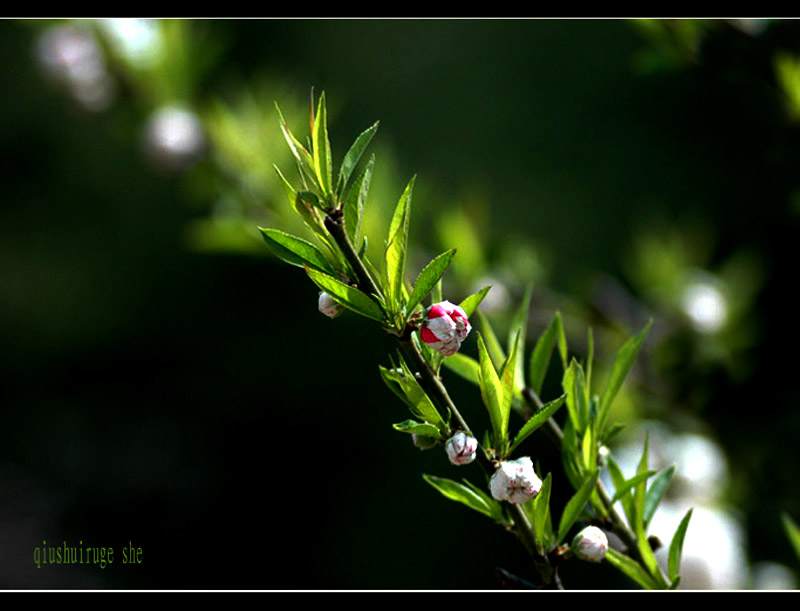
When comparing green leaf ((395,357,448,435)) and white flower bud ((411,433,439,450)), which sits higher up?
green leaf ((395,357,448,435))

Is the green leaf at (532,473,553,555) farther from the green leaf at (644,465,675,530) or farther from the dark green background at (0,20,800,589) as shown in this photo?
the dark green background at (0,20,800,589)

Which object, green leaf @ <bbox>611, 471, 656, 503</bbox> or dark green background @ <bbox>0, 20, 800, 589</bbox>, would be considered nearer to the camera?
green leaf @ <bbox>611, 471, 656, 503</bbox>

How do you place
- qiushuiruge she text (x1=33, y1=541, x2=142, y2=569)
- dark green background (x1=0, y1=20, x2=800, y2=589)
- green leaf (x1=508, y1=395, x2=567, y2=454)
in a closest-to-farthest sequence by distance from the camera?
green leaf (x1=508, y1=395, x2=567, y2=454)
qiushuiruge she text (x1=33, y1=541, x2=142, y2=569)
dark green background (x1=0, y1=20, x2=800, y2=589)

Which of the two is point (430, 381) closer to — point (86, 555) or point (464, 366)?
point (464, 366)

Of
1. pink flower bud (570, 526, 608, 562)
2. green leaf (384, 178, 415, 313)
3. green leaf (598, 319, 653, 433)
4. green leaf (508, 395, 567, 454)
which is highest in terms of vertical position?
green leaf (384, 178, 415, 313)

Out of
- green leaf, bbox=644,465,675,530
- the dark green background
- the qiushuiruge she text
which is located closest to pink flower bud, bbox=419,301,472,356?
green leaf, bbox=644,465,675,530
